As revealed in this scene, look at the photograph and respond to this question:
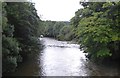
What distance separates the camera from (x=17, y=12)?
11.3 meters

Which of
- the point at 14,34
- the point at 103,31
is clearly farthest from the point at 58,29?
the point at 103,31

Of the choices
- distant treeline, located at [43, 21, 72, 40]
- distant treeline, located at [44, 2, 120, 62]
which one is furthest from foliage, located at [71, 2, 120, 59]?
distant treeline, located at [43, 21, 72, 40]

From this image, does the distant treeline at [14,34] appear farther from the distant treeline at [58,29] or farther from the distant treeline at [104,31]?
the distant treeline at [58,29]

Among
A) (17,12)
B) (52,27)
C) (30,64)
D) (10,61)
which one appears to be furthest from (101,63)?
(52,27)

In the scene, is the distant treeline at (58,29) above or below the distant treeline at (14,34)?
below

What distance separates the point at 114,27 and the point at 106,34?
2.37ft

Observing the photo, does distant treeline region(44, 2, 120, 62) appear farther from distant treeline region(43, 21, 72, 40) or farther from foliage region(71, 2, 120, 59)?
distant treeline region(43, 21, 72, 40)

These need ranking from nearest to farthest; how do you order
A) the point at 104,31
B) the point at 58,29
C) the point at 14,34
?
the point at 104,31, the point at 14,34, the point at 58,29

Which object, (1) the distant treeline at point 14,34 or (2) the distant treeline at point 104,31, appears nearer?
(1) the distant treeline at point 14,34

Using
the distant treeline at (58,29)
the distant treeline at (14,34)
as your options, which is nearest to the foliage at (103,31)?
the distant treeline at (14,34)

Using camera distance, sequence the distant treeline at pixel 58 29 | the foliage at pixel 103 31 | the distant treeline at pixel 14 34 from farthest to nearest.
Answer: the distant treeline at pixel 58 29 → the foliage at pixel 103 31 → the distant treeline at pixel 14 34

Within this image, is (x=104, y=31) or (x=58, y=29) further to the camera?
(x=58, y=29)

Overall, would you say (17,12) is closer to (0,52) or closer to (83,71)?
(0,52)

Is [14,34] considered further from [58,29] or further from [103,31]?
[58,29]
